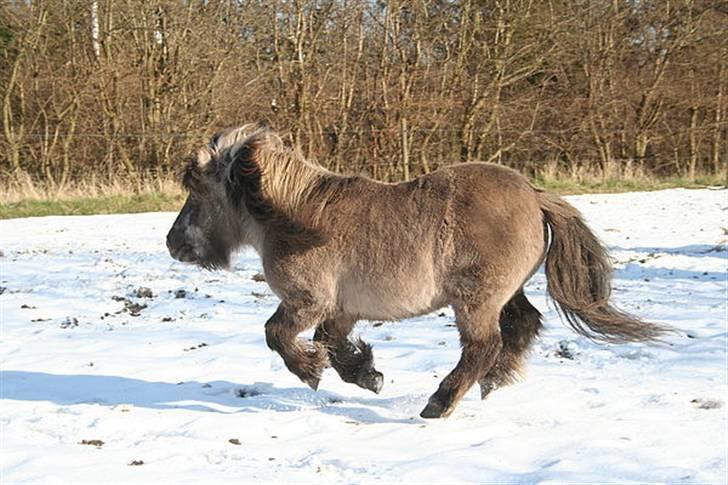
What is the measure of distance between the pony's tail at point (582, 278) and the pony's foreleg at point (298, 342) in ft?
4.98

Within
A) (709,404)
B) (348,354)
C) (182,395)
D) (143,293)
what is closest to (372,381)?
(348,354)

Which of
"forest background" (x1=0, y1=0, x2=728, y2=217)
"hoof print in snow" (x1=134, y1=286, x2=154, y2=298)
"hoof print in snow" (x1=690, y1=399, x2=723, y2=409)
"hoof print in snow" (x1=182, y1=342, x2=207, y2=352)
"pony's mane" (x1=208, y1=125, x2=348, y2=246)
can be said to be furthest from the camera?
"forest background" (x1=0, y1=0, x2=728, y2=217)

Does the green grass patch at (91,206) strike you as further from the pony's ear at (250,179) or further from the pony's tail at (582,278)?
the pony's tail at (582,278)

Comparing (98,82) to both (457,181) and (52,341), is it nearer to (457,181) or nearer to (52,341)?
(52,341)

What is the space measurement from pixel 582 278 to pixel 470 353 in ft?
2.99

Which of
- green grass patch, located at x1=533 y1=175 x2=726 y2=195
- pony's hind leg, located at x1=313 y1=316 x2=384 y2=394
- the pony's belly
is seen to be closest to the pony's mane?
the pony's belly

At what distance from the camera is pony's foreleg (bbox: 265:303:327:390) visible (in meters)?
5.11

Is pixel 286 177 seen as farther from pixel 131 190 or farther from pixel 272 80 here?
pixel 272 80

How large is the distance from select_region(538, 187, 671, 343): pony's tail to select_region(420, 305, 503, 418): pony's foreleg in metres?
0.55

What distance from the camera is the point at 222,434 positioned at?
15.7 ft

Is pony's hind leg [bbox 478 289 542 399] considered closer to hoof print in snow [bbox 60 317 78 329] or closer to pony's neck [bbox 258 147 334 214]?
pony's neck [bbox 258 147 334 214]

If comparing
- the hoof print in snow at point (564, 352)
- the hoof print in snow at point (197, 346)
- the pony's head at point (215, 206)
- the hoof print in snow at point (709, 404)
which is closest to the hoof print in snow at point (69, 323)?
the hoof print in snow at point (197, 346)

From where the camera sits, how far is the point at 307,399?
5.59 metres

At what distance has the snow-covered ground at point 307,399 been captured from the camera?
163 inches
